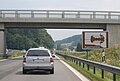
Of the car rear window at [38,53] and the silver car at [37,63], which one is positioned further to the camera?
the car rear window at [38,53]

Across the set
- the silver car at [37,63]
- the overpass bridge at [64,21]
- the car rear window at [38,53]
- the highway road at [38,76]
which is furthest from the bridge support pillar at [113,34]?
the silver car at [37,63]

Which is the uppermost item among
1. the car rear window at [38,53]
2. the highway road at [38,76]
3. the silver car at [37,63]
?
the car rear window at [38,53]

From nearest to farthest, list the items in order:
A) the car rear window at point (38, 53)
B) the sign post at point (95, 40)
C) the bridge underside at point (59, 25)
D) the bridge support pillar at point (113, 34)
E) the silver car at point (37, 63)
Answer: the silver car at point (37, 63), the car rear window at point (38, 53), the sign post at point (95, 40), the bridge underside at point (59, 25), the bridge support pillar at point (113, 34)

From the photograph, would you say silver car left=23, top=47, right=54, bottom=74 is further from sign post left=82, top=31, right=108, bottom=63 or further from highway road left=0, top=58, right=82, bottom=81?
sign post left=82, top=31, right=108, bottom=63

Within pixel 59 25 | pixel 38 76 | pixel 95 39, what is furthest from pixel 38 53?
pixel 59 25

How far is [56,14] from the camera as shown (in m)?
54.5

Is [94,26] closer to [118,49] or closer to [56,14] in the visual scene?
[56,14]

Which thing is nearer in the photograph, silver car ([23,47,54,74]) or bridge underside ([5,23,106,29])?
silver car ([23,47,54,74])

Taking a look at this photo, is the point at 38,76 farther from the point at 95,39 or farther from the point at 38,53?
the point at 95,39

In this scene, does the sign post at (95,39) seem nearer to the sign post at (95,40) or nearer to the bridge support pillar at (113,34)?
the sign post at (95,40)

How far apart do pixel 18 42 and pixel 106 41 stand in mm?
120646

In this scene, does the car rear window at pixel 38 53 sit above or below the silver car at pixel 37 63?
above

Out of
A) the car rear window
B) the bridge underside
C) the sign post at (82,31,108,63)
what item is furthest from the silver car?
the bridge underside

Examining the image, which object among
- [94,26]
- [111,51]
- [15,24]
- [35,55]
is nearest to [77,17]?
[94,26]
